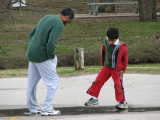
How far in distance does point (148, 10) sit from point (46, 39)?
1755 centimetres

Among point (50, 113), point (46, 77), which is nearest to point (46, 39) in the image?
point (46, 77)

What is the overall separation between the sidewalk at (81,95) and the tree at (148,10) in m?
12.5

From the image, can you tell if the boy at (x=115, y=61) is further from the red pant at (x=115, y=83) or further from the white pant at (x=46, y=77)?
the white pant at (x=46, y=77)

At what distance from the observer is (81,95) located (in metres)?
9.98

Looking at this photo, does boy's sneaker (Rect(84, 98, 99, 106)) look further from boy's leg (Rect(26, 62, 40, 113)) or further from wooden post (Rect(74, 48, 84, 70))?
wooden post (Rect(74, 48, 84, 70))

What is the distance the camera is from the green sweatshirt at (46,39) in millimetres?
7699

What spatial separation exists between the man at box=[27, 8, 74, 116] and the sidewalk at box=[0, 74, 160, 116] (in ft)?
2.36

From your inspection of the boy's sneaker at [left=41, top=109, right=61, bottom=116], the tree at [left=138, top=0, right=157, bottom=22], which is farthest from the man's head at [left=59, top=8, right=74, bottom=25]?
the tree at [left=138, top=0, right=157, bottom=22]

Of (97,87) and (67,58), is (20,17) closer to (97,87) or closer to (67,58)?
(67,58)

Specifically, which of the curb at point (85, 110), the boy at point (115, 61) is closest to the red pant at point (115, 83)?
the boy at point (115, 61)

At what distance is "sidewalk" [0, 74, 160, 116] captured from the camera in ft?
28.9

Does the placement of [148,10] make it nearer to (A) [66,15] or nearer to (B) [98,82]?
(B) [98,82]

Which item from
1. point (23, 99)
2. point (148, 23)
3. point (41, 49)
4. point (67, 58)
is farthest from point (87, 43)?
point (41, 49)

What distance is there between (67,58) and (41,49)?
33.5ft
